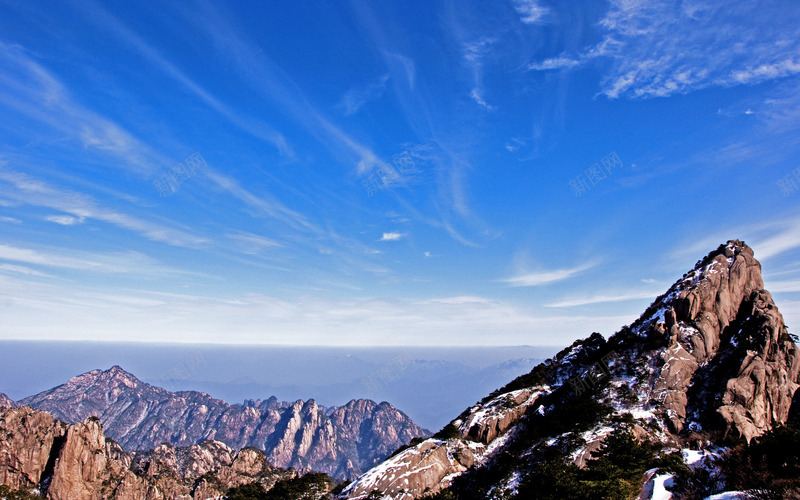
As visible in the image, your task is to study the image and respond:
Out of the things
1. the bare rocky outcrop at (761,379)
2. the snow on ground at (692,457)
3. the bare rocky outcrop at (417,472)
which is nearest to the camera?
the snow on ground at (692,457)

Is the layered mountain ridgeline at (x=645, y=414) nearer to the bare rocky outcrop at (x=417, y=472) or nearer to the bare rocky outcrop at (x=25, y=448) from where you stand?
the bare rocky outcrop at (x=417, y=472)

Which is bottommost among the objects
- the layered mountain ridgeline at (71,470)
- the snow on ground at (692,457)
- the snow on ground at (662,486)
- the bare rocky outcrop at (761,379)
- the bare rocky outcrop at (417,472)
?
the layered mountain ridgeline at (71,470)

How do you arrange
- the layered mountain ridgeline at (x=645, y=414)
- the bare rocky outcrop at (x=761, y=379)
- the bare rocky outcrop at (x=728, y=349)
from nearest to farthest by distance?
the layered mountain ridgeline at (x=645, y=414), the bare rocky outcrop at (x=761, y=379), the bare rocky outcrop at (x=728, y=349)

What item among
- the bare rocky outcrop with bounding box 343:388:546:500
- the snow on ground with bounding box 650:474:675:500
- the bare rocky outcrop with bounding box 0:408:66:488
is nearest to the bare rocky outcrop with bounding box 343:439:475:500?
the bare rocky outcrop with bounding box 343:388:546:500

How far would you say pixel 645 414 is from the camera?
47.9 meters

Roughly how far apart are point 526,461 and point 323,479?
117 ft

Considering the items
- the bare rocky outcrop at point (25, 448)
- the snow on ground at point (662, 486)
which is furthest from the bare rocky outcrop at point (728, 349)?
the bare rocky outcrop at point (25, 448)

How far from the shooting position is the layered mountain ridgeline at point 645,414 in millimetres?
34750

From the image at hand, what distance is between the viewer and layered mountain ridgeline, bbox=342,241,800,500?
114 feet

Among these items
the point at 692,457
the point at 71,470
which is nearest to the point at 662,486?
the point at 692,457

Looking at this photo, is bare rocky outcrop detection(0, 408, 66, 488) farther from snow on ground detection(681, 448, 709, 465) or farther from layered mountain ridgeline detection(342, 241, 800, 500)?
snow on ground detection(681, 448, 709, 465)

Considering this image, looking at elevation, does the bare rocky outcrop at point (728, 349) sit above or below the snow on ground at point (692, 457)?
above

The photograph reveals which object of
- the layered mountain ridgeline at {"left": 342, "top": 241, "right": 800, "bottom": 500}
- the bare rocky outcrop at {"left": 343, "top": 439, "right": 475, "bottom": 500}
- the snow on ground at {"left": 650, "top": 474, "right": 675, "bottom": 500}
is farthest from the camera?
the bare rocky outcrop at {"left": 343, "top": 439, "right": 475, "bottom": 500}

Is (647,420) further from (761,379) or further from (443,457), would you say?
(443,457)
